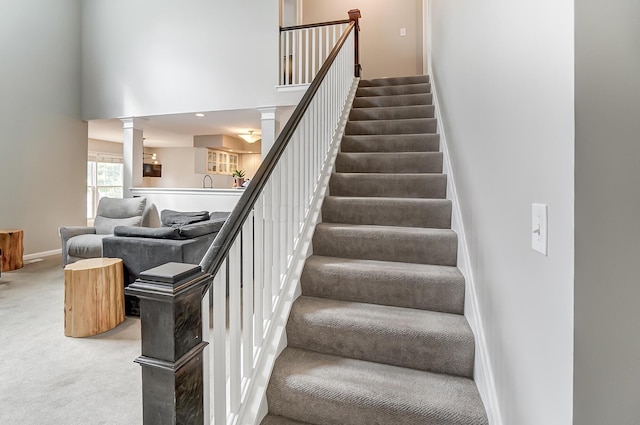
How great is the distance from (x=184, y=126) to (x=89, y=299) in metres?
4.70

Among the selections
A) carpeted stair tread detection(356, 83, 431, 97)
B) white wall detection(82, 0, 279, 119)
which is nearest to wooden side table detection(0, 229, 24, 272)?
white wall detection(82, 0, 279, 119)

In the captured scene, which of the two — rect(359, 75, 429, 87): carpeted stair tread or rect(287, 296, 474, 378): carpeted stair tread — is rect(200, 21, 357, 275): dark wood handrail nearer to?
rect(287, 296, 474, 378): carpeted stair tread

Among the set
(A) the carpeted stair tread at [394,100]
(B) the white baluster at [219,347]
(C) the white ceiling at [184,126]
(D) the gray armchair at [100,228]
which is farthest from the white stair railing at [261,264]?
(C) the white ceiling at [184,126]

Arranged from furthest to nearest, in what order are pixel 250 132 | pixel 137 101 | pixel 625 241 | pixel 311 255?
1. pixel 250 132
2. pixel 137 101
3. pixel 311 255
4. pixel 625 241

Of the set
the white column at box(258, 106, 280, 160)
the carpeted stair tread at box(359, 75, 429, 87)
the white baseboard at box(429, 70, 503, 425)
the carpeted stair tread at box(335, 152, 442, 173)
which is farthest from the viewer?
the white column at box(258, 106, 280, 160)

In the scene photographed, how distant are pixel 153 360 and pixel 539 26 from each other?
1.35 m

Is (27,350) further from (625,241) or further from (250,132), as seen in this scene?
(250,132)

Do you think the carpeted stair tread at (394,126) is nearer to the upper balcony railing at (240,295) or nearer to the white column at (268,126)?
the upper balcony railing at (240,295)

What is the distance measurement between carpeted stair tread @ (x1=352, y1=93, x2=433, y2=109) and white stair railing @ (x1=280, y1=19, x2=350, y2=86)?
4.36 ft

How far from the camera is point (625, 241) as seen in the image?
2.14 ft

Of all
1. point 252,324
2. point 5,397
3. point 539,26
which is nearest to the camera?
point 539,26

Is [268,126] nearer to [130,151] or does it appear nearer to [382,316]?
[130,151]

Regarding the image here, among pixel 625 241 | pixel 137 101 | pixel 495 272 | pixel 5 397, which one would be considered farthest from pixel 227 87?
pixel 625 241

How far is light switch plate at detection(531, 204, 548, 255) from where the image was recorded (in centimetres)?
81
